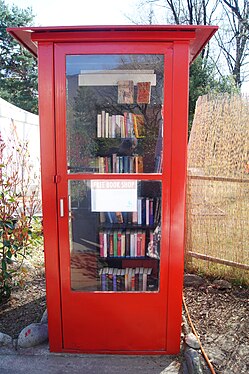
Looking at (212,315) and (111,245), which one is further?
(212,315)

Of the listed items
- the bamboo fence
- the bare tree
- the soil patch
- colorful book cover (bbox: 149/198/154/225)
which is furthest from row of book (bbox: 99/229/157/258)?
the bare tree

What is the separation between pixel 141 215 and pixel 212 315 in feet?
4.52

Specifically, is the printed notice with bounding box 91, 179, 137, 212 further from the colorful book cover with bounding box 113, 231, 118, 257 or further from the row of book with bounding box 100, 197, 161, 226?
the colorful book cover with bounding box 113, 231, 118, 257

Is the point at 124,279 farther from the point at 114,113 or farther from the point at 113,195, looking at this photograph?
the point at 114,113

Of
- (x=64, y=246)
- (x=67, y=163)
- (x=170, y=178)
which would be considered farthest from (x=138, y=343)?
(x=67, y=163)

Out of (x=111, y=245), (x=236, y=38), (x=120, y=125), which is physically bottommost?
(x=111, y=245)

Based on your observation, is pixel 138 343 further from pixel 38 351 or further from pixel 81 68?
pixel 81 68

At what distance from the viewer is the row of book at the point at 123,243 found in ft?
7.64

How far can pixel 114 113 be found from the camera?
221 cm

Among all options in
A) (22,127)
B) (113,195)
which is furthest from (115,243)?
(22,127)

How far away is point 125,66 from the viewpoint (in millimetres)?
2094

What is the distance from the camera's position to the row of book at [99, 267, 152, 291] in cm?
233

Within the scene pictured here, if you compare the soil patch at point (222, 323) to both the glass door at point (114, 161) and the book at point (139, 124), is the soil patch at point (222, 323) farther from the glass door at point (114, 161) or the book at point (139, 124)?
the book at point (139, 124)

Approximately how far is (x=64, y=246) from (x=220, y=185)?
6.78 feet
